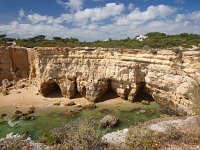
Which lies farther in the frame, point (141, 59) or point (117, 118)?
point (141, 59)

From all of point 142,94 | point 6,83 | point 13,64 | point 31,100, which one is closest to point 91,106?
point 142,94

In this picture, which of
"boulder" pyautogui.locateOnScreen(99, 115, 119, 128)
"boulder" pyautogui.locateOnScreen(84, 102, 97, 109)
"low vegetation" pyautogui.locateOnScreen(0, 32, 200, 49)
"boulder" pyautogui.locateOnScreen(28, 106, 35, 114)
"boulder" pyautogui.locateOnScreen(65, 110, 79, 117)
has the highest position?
"low vegetation" pyautogui.locateOnScreen(0, 32, 200, 49)

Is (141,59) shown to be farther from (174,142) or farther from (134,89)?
(174,142)

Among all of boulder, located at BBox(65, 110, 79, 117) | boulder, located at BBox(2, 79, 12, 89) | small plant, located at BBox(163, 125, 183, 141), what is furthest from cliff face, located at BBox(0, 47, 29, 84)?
small plant, located at BBox(163, 125, 183, 141)

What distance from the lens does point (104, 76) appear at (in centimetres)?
2703

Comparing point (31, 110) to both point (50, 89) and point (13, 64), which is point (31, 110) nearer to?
point (50, 89)

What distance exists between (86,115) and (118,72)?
19.4 feet

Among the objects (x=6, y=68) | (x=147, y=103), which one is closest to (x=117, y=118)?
(x=147, y=103)

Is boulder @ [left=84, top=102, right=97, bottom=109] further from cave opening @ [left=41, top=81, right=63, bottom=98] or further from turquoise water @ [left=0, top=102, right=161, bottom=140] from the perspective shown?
cave opening @ [left=41, top=81, right=63, bottom=98]

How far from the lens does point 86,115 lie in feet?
76.7

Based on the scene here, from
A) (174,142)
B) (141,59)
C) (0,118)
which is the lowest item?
(0,118)

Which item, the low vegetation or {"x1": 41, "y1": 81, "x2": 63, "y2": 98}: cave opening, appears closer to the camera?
{"x1": 41, "y1": 81, "x2": 63, "y2": 98}: cave opening

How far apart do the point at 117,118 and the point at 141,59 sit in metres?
7.15

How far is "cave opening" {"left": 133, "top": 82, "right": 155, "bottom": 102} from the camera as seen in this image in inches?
1018
